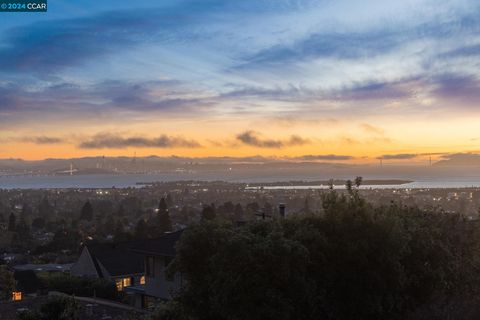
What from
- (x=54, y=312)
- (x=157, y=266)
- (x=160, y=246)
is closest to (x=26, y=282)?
(x=157, y=266)

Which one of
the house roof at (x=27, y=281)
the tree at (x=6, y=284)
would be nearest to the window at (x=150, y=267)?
the tree at (x=6, y=284)

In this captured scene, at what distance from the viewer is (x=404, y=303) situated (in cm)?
1470

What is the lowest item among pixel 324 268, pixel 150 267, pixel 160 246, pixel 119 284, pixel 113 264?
pixel 119 284

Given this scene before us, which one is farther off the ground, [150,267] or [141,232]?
[150,267]

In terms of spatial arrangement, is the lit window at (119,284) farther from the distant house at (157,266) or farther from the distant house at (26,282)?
Result: the distant house at (157,266)

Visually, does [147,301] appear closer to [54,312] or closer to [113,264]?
[54,312]

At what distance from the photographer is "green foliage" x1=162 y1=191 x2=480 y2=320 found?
491 inches

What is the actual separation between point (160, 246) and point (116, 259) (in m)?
13.5

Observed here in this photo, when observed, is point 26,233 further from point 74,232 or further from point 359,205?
point 359,205

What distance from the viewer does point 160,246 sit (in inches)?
977

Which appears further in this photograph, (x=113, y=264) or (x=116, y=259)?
(x=116, y=259)

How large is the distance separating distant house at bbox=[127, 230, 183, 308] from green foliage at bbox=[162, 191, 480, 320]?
358 inches

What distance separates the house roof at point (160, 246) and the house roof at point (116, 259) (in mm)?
9807

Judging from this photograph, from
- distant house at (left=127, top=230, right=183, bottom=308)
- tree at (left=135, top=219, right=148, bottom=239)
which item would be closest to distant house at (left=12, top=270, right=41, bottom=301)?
distant house at (left=127, top=230, right=183, bottom=308)
